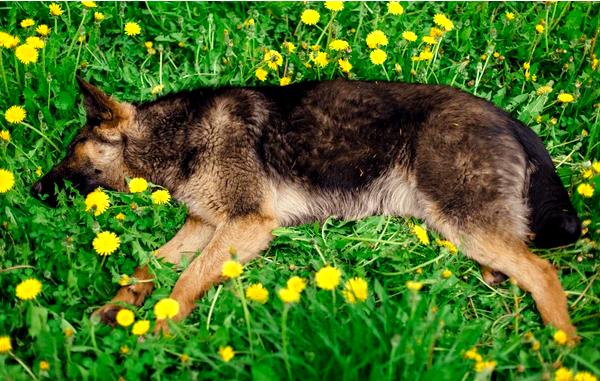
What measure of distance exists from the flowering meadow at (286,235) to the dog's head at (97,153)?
127mm

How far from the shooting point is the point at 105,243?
3.38m

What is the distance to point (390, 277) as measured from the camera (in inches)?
144

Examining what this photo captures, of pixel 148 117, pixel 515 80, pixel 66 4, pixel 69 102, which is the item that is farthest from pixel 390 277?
pixel 66 4

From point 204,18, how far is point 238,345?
337 centimetres

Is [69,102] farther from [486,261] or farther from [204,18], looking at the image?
[486,261]

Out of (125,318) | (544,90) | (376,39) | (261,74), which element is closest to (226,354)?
(125,318)

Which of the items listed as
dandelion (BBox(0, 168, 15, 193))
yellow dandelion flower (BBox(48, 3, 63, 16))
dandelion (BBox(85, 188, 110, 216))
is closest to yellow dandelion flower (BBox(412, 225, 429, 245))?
dandelion (BBox(85, 188, 110, 216))

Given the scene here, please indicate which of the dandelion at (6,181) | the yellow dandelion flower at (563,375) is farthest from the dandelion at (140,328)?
the yellow dandelion flower at (563,375)

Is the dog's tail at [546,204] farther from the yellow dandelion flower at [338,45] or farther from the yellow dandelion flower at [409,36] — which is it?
the yellow dandelion flower at [338,45]

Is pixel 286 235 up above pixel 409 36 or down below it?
below

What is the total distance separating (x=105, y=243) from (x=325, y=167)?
1.57 metres

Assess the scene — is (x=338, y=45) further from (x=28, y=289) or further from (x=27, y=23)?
(x=28, y=289)

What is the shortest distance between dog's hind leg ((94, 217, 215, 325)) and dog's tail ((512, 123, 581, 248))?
2266 millimetres

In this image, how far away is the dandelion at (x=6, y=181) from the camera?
366 cm
